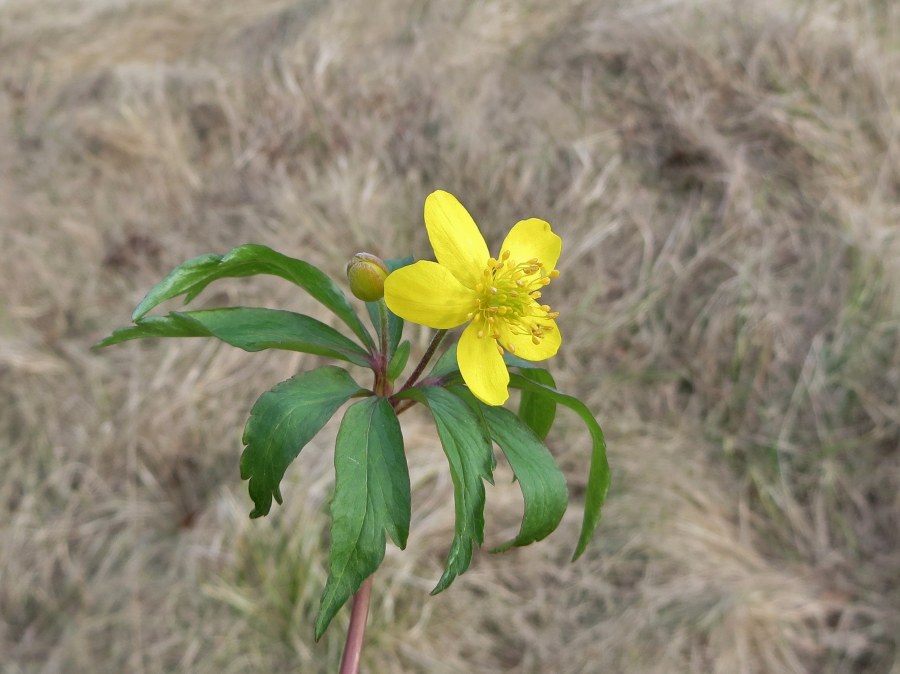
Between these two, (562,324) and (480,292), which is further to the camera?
(562,324)

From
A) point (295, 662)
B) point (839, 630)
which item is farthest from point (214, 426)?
point (839, 630)

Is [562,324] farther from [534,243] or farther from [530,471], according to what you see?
[530,471]

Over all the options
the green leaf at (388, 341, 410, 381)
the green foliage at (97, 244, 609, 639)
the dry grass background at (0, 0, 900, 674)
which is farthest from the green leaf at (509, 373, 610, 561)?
the dry grass background at (0, 0, 900, 674)

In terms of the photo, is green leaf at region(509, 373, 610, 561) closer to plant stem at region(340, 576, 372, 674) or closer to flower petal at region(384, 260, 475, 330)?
flower petal at region(384, 260, 475, 330)

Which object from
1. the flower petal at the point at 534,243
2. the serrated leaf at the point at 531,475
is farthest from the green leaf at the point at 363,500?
the flower petal at the point at 534,243

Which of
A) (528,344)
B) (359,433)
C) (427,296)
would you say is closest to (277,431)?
(359,433)
